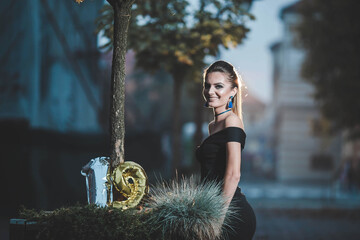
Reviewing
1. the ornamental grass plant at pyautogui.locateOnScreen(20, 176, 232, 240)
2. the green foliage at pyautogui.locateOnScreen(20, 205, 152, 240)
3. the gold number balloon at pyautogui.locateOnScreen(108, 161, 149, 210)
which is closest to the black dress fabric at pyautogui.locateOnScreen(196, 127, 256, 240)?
the ornamental grass plant at pyautogui.locateOnScreen(20, 176, 232, 240)

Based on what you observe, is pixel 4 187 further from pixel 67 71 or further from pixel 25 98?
pixel 67 71

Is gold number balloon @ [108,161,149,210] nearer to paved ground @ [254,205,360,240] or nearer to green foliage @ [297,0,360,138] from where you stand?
paved ground @ [254,205,360,240]

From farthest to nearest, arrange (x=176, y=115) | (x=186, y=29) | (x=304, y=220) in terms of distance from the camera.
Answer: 1. (x=304, y=220)
2. (x=176, y=115)
3. (x=186, y=29)

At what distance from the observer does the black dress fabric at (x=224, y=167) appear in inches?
133

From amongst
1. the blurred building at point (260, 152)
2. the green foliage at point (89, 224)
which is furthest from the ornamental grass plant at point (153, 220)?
the blurred building at point (260, 152)

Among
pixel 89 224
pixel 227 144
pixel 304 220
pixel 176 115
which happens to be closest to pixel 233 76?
pixel 227 144

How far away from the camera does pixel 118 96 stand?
3645 mm

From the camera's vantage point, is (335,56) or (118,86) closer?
(118,86)

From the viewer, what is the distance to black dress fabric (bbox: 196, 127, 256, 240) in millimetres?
3369

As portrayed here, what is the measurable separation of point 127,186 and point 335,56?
15.8m

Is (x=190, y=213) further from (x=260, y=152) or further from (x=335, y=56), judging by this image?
(x=260, y=152)

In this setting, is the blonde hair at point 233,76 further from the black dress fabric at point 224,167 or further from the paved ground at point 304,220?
the paved ground at point 304,220

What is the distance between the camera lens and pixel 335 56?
17.7 metres

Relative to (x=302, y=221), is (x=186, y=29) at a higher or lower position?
higher
